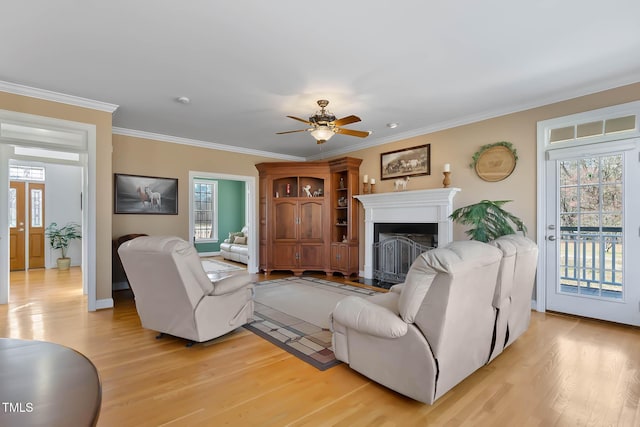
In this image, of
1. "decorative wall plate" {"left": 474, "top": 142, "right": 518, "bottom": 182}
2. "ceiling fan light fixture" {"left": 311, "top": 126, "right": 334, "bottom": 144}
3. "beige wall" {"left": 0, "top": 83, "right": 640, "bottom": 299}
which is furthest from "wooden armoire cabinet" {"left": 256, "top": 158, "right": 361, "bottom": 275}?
"ceiling fan light fixture" {"left": 311, "top": 126, "right": 334, "bottom": 144}

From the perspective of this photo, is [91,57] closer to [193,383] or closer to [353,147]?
[193,383]

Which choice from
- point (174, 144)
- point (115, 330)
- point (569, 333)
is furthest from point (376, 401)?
point (174, 144)

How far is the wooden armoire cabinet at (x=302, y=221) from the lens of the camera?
6480 mm

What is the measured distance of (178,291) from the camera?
8.72ft

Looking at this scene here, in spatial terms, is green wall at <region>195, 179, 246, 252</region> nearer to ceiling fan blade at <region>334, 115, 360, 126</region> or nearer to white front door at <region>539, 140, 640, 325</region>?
ceiling fan blade at <region>334, 115, 360, 126</region>

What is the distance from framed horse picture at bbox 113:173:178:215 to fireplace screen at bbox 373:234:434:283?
3854 millimetres

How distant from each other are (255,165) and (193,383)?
5.12 metres

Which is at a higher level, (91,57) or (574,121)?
(91,57)

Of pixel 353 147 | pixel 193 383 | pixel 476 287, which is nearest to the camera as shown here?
pixel 476 287

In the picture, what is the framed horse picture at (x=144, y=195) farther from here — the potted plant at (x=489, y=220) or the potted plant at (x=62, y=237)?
the potted plant at (x=489, y=220)

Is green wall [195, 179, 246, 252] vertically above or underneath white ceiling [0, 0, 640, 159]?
underneath

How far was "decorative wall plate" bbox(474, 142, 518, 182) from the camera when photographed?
423 centimetres

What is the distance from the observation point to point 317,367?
2.43 m

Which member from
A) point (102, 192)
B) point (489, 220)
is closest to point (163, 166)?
point (102, 192)
